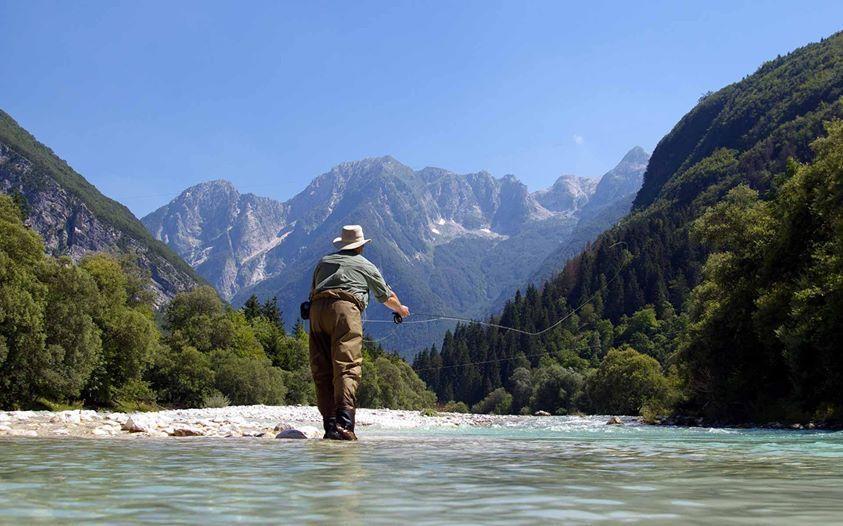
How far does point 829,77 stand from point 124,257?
193701mm

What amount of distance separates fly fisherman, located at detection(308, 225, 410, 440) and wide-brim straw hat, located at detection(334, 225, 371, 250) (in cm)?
1

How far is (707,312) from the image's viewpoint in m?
39.0

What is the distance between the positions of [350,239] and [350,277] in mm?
825

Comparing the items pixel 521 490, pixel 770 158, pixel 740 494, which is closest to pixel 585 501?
pixel 521 490

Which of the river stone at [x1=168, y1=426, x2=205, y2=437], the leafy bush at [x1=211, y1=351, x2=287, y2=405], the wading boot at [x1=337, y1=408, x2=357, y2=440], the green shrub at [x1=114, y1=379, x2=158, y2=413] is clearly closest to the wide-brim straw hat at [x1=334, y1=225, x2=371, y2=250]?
the wading boot at [x1=337, y1=408, x2=357, y2=440]

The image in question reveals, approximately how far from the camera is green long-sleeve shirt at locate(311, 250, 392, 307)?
9977 millimetres

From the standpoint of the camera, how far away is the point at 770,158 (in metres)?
176

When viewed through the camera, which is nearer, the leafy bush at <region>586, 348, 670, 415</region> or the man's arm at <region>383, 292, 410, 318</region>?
the man's arm at <region>383, 292, 410, 318</region>

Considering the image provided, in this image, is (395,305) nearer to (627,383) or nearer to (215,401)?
(215,401)

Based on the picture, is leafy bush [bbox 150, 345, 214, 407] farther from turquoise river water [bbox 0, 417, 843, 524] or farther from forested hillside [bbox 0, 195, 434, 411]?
turquoise river water [bbox 0, 417, 843, 524]

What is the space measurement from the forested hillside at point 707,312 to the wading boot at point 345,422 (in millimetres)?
20480

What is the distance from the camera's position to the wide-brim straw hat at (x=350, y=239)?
34.6 ft

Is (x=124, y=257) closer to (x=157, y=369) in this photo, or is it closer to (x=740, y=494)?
(x=157, y=369)

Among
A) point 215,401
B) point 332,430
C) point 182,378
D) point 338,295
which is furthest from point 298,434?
point 182,378
